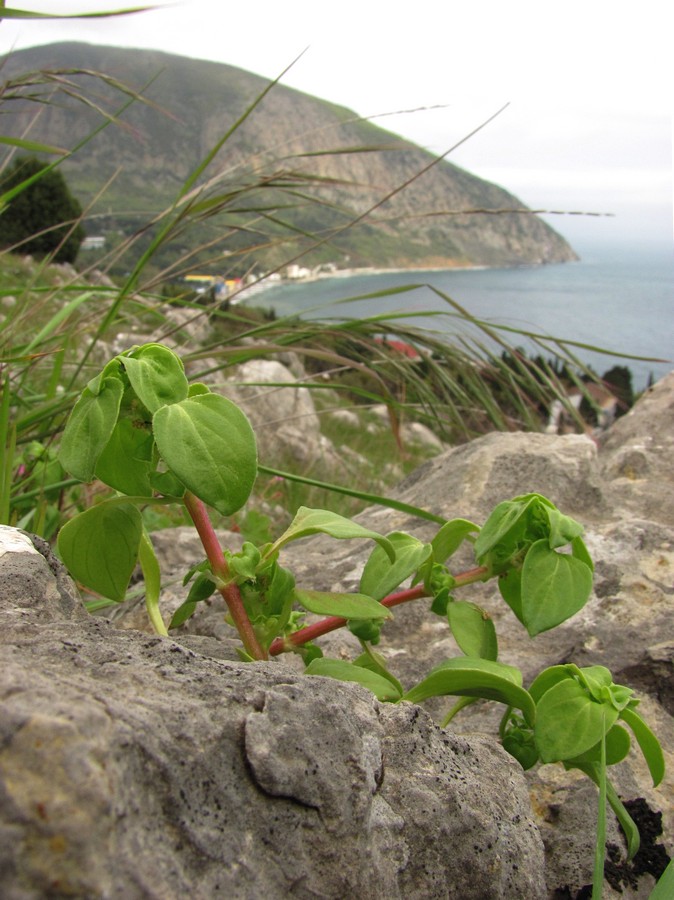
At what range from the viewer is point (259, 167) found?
1.97 meters

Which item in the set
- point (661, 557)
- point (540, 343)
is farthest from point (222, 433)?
point (540, 343)

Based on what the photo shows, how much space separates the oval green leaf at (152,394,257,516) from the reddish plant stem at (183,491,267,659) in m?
0.17

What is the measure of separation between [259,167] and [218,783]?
5.46 feet

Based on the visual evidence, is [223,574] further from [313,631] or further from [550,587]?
[550,587]

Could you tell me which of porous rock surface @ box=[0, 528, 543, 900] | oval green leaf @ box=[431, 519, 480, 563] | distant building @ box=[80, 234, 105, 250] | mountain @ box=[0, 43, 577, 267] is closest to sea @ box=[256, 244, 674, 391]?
mountain @ box=[0, 43, 577, 267]

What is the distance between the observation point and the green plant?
0.80 meters

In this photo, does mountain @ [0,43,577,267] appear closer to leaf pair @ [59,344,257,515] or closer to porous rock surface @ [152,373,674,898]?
porous rock surface @ [152,373,674,898]

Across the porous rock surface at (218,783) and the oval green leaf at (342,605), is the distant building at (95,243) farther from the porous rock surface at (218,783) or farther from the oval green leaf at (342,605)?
the porous rock surface at (218,783)

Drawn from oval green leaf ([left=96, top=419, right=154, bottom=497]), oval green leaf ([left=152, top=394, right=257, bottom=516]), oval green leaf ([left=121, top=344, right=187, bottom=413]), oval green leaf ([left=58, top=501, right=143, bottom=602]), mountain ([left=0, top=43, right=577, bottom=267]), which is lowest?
oval green leaf ([left=58, top=501, right=143, bottom=602])

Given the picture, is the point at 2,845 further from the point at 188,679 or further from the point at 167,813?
the point at 188,679

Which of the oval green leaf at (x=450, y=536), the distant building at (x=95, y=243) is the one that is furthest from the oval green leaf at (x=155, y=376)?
the distant building at (x=95, y=243)

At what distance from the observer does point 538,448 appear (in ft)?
5.75

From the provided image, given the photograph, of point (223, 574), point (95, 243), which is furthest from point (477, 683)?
→ point (95, 243)

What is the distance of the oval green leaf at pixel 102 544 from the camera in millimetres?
964
